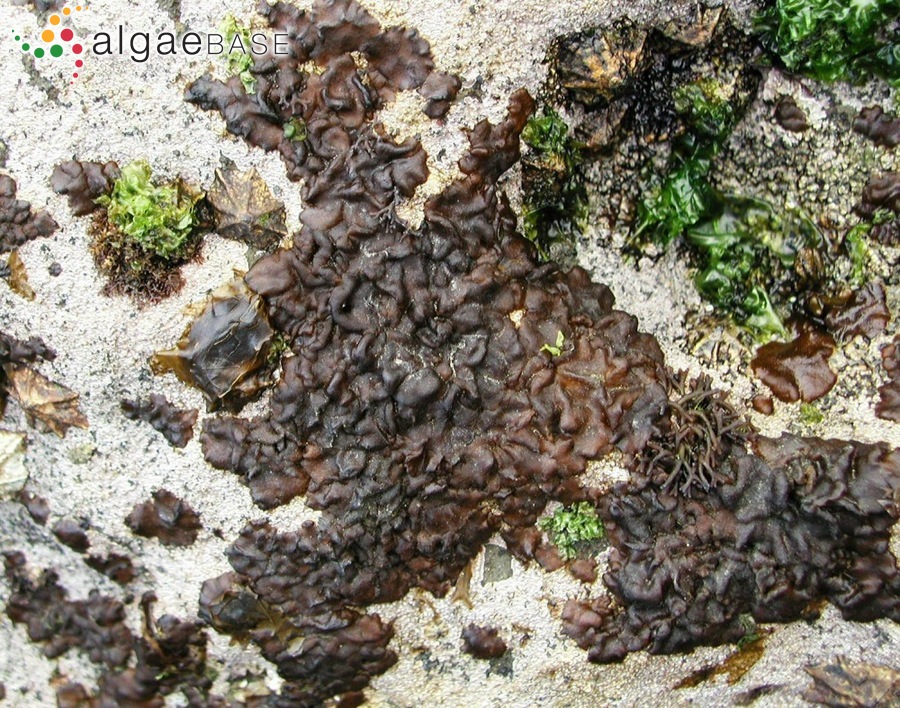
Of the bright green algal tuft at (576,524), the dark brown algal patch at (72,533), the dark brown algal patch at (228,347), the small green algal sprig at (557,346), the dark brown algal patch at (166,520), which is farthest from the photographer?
the dark brown algal patch at (72,533)

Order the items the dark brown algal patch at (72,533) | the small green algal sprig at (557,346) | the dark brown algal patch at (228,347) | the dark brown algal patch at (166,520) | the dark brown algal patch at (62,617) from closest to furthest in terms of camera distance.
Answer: the dark brown algal patch at (228,347) < the small green algal sprig at (557,346) < the dark brown algal patch at (166,520) < the dark brown algal patch at (72,533) < the dark brown algal patch at (62,617)

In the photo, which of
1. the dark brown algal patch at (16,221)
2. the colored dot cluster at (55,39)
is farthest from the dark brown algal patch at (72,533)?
the colored dot cluster at (55,39)

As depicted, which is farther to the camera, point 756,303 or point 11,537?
point 11,537

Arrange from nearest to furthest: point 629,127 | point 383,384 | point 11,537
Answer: point 383,384, point 629,127, point 11,537

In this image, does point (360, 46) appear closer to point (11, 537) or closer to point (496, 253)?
point (496, 253)

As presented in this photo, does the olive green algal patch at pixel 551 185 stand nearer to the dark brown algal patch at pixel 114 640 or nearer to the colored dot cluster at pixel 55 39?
the colored dot cluster at pixel 55 39

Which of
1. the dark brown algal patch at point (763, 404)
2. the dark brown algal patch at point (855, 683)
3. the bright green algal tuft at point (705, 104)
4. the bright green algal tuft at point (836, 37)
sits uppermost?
the bright green algal tuft at point (836, 37)

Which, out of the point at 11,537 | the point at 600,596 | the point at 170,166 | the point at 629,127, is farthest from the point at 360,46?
the point at 11,537
